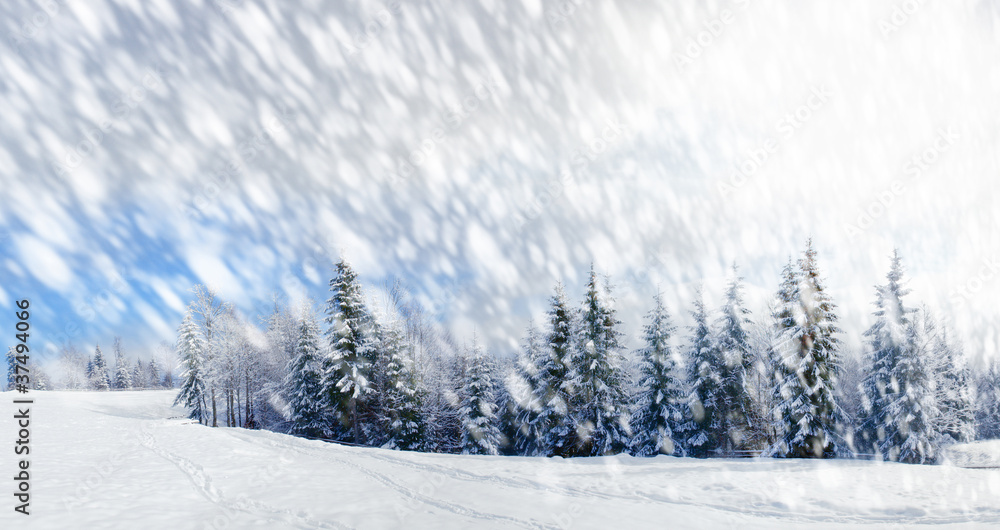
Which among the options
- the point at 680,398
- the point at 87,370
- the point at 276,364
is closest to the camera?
the point at 680,398

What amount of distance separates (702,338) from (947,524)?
1582 cm

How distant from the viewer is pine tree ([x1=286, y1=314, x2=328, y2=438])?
29.8m

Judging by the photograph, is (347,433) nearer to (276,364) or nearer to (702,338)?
(276,364)

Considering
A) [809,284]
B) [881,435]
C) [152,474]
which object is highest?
[809,284]

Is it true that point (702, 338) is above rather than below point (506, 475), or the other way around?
above

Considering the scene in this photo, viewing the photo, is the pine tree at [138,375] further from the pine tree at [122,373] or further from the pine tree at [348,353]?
the pine tree at [348,353]

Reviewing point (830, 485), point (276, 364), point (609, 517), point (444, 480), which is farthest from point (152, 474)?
point (276, 364)

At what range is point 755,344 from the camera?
29.6 metres

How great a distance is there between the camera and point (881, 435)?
24750 millimetres

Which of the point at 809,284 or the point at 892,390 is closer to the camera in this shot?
the point at 809,284

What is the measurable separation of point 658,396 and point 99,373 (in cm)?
9046

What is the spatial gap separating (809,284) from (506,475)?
19017mm

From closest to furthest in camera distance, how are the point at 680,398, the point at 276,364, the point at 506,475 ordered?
the point at 506,475, the point at 680,398, the point at 276,364

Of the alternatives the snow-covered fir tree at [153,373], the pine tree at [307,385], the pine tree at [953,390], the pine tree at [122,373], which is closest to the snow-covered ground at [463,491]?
the pine tree at [307,385]
